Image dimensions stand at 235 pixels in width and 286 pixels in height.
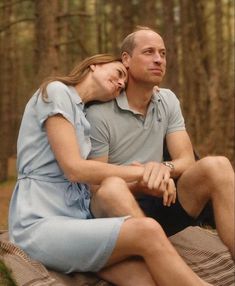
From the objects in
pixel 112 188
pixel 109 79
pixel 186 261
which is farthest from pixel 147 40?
pixel 186 261

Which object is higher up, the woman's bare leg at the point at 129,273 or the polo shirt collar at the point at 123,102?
the polo shirt collar at the point at 123,102

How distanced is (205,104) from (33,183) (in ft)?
38.1

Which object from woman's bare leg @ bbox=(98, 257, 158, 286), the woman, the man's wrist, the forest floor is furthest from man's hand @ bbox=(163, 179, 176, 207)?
the forest floor

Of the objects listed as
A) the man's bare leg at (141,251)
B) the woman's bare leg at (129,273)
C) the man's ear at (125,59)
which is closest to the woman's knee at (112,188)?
the man's bare leg at (141,251)

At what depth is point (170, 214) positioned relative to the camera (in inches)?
149

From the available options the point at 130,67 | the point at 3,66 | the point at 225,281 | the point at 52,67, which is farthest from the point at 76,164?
the point at 3,66

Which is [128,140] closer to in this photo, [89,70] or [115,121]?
[115,121]

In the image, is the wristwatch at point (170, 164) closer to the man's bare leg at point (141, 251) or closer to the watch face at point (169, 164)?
the watch face at point (169, 164)

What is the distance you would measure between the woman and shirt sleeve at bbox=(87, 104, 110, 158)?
0.38 ft

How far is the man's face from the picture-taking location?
12.8 ft

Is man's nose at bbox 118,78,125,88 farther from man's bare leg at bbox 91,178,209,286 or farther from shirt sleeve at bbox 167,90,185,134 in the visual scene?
man's bare leg at bbox 91,178,209,286

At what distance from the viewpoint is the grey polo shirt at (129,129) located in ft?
12.5

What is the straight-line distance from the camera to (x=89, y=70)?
3713 mm

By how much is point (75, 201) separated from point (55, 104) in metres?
0.51
